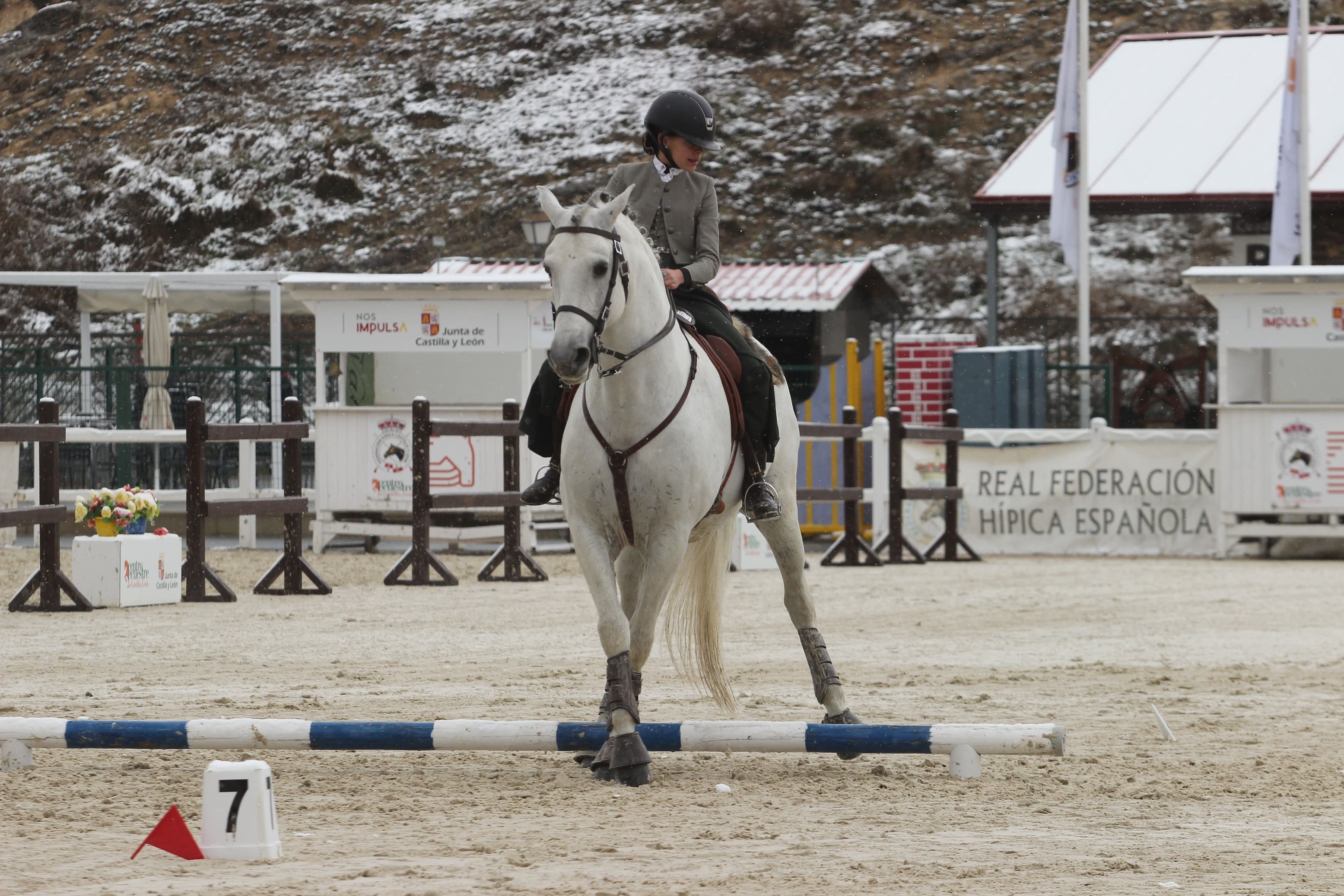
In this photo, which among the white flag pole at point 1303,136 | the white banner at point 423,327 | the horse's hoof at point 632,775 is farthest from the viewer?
the white flag pole at point 1303,136

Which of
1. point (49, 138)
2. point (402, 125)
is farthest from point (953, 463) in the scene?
point (49, 138)

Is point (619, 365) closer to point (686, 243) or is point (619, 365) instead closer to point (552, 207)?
point (552, 207)

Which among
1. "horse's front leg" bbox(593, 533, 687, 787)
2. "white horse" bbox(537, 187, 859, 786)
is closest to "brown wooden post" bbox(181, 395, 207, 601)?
"white horse" bbox(537, 187, 859, 786)

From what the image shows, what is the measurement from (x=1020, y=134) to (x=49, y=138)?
98.3 ft

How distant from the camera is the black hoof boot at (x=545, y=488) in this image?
6.91 meters

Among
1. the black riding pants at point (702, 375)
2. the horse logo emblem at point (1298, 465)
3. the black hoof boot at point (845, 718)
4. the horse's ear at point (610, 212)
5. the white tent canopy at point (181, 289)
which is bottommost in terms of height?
the black hoof boot at point (845, 718)

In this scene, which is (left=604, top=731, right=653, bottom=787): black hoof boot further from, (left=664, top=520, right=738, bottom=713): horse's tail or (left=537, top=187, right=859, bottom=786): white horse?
(left=664, top=520, right=738, bottom=713): horse's tail

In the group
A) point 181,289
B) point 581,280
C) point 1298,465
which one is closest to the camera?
point 581,280

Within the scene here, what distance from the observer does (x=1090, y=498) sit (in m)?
19.4

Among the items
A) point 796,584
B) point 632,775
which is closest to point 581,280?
point 632,775

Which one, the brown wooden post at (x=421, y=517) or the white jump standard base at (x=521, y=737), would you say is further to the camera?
the brown wooden post at (x=421, y=517)

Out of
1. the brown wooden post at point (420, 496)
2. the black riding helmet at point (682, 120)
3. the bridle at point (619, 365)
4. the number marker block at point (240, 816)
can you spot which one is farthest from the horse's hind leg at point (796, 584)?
the brown wooden post at point (420, 496)

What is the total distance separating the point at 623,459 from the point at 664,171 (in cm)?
140

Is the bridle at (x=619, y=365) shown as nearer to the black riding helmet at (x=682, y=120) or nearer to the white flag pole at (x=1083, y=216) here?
the black riding helmet at (x=682, y=120)
